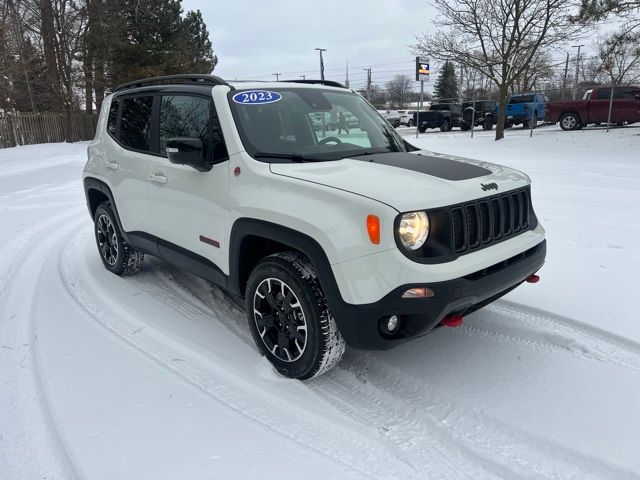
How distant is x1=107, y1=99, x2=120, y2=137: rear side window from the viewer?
4.95 m

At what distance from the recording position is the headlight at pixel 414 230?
2.61m

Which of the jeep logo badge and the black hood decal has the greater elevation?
the black hood decal

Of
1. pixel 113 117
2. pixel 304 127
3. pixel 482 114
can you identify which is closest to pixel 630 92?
pixel 482 114

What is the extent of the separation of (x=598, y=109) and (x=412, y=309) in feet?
67.6

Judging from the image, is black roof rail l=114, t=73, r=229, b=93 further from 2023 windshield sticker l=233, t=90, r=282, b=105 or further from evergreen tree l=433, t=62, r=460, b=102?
evergreen tree l=433, t=62, r=460, b=102

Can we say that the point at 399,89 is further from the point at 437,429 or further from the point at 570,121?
the point at 437,429

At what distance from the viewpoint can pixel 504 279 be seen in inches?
115

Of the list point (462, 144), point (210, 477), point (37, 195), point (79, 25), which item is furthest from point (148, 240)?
point (79, 25)

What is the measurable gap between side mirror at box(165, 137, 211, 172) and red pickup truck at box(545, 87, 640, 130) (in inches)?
794

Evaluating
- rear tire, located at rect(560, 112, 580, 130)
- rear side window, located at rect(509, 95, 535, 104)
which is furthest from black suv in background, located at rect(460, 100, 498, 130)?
rear tire, located at rect(560, 112, 580, 130)

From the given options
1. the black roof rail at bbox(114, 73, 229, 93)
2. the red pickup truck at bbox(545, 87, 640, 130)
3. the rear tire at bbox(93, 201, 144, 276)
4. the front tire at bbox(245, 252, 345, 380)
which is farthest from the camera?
the red pickup truck at bbox(545, 87, 640, 130)

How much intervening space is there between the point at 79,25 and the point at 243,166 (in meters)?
25.7

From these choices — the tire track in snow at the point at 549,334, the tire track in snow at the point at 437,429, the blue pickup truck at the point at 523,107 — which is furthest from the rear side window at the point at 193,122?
the blue pickup truck at the point at 523,107

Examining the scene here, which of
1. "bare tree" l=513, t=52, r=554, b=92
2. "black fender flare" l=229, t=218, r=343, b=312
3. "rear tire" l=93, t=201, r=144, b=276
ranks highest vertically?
"bare tree" l=513, t=52, r=554, b=92
